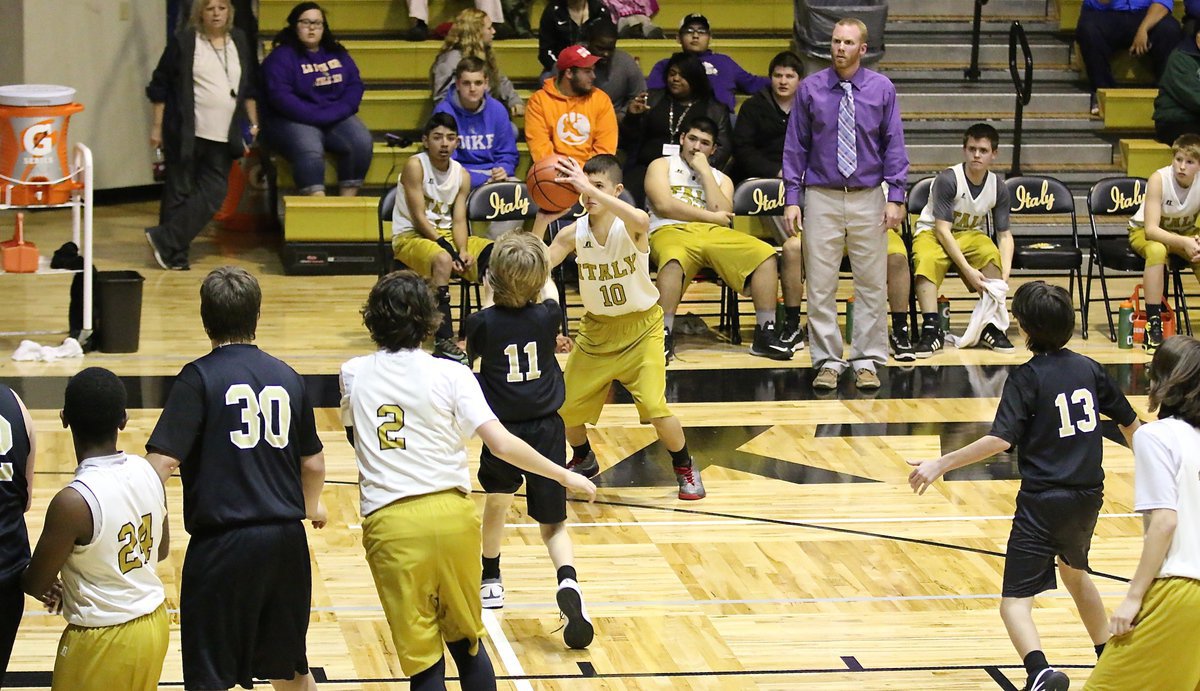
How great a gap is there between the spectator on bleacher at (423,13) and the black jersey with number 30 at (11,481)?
325 inches

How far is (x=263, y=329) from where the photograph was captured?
959 cm

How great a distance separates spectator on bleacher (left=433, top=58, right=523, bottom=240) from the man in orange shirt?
0.18 m

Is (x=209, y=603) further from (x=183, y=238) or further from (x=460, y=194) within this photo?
(x=183, y=238)

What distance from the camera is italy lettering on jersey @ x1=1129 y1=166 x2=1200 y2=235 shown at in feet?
30.5

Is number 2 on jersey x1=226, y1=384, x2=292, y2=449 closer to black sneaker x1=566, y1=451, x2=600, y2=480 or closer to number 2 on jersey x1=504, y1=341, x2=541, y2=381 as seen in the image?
number 2 on jersey x1=504, y1=341, x2=541, y2=381

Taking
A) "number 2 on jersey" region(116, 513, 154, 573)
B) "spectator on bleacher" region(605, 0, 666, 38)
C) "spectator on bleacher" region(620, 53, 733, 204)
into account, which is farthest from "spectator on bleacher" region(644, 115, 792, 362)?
"number 2 on jersey" region(116, 513, 154, 573)

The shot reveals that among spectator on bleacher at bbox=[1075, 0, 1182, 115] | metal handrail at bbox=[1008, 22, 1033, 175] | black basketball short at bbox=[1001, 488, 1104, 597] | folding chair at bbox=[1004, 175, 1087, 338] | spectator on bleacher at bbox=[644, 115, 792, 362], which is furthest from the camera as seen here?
spectator on bleacher at bbox=[1075, 0, 1182, 115]

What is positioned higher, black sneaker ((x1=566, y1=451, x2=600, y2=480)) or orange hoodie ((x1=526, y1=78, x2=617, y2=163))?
orange hoodie ((x1=526, y1=78, x2=617, y2=163))

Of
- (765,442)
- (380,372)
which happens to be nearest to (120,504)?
(380,372)

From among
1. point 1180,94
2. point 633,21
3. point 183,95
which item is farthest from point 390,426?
point 1180,94

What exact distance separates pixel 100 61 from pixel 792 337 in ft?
22.6

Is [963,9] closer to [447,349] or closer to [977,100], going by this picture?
[977,100]

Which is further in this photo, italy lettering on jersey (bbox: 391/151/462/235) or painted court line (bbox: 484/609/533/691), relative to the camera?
italy lettering on jersey (bbox: 391/151/462/235)

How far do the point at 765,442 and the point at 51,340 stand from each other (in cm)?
419
